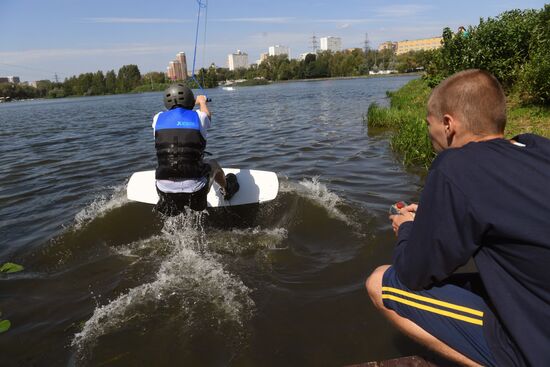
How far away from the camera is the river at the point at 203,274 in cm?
356

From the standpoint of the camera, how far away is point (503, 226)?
167 cm

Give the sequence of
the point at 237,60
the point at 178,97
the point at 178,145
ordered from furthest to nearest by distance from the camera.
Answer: the point at 237,60, the point at 178,97, the point at 178,145

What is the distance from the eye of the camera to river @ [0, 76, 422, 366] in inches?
140

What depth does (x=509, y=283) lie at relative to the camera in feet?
5.86

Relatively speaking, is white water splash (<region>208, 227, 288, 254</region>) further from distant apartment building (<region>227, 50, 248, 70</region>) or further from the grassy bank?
distant apartment building (<region>227, 50, 248, 70</region>)

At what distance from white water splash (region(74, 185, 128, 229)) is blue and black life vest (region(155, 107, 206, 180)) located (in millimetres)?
2641

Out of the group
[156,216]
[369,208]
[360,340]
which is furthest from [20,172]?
[360,340]

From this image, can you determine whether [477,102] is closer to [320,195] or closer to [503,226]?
[503,226]

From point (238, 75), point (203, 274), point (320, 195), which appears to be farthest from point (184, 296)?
point (238, 75)

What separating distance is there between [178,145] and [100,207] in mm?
3311

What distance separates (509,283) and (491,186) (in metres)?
0.49

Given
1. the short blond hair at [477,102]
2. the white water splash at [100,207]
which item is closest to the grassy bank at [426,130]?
the white water splash at [100,207]

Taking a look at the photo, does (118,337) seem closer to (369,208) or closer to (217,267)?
(217,267)

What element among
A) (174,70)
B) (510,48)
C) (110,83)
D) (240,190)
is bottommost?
(240,190)
